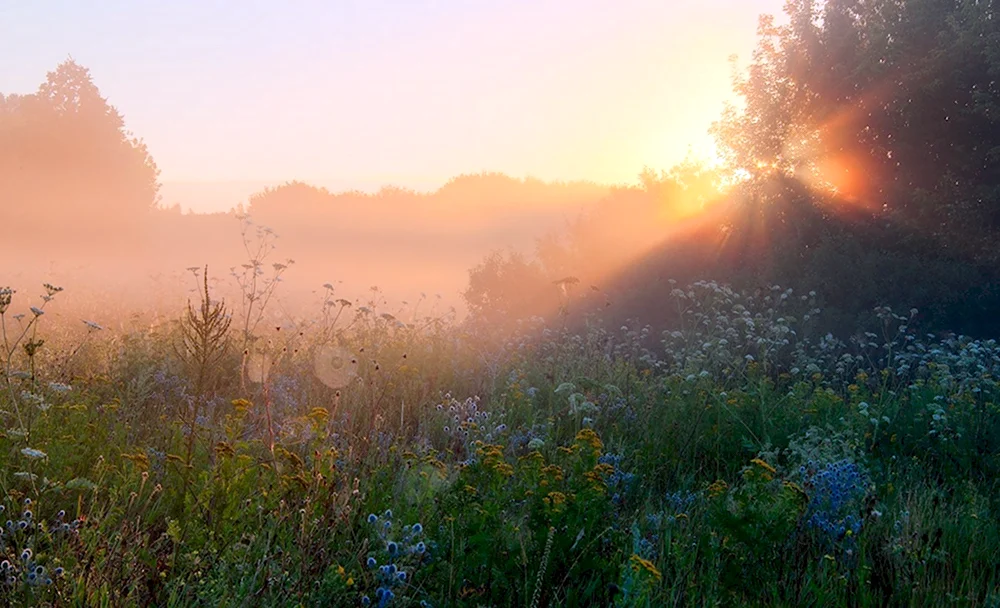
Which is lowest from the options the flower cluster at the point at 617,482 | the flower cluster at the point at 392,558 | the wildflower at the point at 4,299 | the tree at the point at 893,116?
the flower cluster at the point at 617,482

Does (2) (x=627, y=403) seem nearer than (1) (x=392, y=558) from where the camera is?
No

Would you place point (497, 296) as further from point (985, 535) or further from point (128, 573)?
point (128, 573)

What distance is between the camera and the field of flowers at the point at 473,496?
266 centimetres

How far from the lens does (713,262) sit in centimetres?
1278

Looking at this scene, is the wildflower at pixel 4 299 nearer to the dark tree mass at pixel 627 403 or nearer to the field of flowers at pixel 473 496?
the dark tree mass at pixel 627 403

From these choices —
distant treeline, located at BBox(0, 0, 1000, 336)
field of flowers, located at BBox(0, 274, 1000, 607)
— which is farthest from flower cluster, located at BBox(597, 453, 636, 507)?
distant treeline, located at BBox(0, 0, 1000, 336)

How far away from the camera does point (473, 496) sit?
2998 millimetres

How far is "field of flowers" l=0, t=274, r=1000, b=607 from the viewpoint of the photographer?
2.66 m

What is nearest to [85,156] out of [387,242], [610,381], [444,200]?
[387,242]

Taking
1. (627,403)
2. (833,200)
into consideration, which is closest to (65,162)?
(833,200)

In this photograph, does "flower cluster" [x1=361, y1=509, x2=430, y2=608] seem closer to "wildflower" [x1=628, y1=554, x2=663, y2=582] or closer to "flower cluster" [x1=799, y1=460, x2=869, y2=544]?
"wildflower" [x1=628, y1=554, x2=663, y2=582]

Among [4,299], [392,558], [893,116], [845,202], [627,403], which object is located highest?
[893,116]

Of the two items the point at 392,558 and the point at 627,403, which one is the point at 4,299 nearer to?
the point at 392,558

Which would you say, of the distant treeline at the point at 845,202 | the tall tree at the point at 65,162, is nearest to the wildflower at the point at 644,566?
the distant treeline at the point at 845,202
